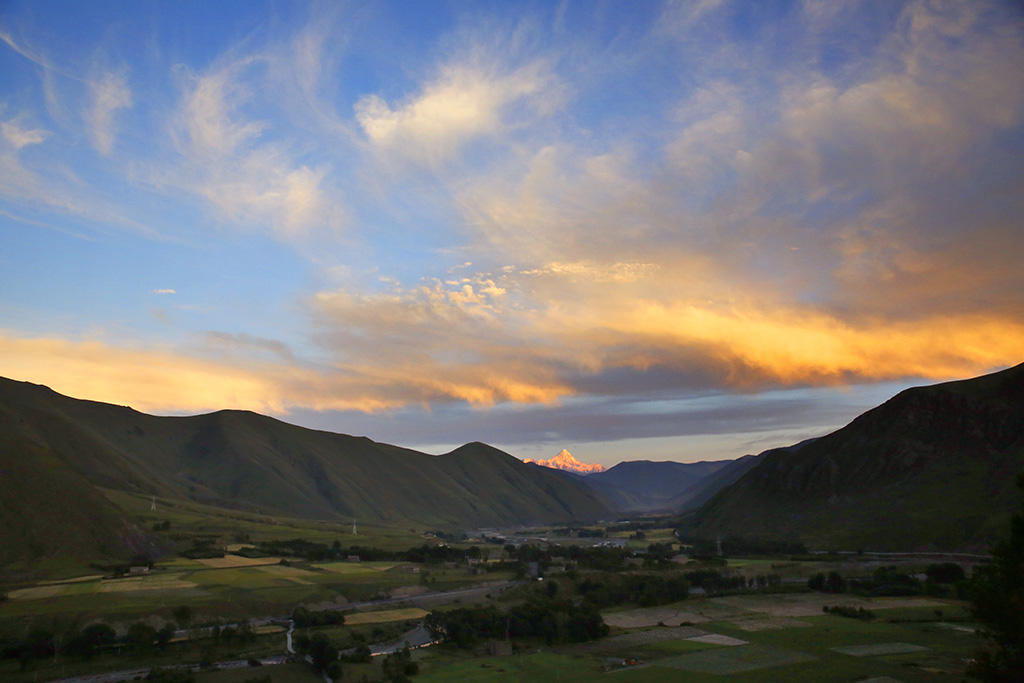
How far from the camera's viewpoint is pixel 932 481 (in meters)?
166

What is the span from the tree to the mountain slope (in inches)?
4009

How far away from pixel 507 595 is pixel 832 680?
6547 centimetres

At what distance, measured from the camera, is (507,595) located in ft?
383

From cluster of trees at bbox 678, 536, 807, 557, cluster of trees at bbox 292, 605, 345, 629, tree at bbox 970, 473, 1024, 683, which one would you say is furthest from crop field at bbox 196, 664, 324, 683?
cluster of trees at bbox 678, 536, 807, 557

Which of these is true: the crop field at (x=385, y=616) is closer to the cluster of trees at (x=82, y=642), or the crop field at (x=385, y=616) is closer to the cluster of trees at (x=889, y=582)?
the cluster of trees at (x=82, y=642)

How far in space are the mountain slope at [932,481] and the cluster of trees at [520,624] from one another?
9134cm

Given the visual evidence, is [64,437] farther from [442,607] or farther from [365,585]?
[442,607]

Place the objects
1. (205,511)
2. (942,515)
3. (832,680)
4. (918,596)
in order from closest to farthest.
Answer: (832,680) → (918,596) → (942,515) → (205,511)

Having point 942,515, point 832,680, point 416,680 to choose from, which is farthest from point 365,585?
point 942,515

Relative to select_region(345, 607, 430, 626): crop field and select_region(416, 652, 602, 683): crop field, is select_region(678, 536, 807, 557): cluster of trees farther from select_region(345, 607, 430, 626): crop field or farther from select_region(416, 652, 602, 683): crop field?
select_region(416, 652, 602, 683): crop field

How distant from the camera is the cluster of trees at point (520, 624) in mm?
84500

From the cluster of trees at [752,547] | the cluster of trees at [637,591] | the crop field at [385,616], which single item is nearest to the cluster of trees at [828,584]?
the cluster of trees at [637,591]

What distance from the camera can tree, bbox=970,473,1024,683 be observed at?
140 feet

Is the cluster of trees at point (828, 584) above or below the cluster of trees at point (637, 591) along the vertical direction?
above
